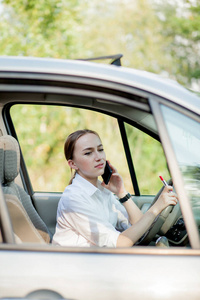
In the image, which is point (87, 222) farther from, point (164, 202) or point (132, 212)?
point (132, 212)

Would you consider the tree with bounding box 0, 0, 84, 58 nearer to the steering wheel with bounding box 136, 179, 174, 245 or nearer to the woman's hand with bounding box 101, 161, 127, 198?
the woman's hand with bounding box 101, 161, 127, 198

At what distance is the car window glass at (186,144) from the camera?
1.56 metres

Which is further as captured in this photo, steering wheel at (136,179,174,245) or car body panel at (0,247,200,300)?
steering wheel at (136,179,174,245)

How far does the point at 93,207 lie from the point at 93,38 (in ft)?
26.2

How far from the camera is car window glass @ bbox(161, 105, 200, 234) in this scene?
156 cm

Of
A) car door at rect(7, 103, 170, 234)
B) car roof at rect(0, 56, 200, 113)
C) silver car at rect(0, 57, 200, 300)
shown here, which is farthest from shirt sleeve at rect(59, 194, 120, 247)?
car door at rect(7, 103, 170, 234)

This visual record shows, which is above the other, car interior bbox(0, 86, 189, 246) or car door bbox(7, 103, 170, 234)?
car door bbox(7, 103, 170, 234)

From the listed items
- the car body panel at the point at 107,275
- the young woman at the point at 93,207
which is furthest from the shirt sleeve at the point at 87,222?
the car body panel at the point at 107,275

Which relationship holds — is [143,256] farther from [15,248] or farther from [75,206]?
[75,206]

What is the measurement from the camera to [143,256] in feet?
4.86

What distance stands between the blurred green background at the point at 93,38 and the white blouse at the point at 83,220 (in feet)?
16.6

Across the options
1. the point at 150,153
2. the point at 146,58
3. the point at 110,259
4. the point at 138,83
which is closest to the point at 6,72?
the point at 138,83

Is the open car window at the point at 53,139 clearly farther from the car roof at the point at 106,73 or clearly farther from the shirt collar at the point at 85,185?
the car roof at the point at 106,73

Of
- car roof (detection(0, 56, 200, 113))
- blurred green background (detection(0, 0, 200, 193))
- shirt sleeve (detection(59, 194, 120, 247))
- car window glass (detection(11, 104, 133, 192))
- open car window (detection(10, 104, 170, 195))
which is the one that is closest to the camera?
car roof (detection(0, 56, 200, 113))
